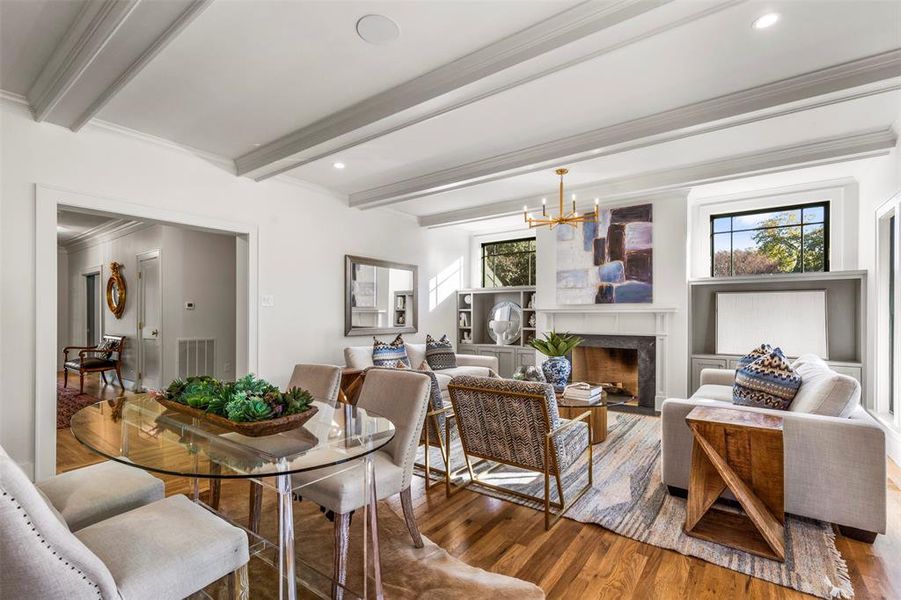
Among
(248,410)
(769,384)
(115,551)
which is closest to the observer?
(115,551)

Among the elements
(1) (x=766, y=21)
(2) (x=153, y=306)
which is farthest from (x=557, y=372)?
(2) (x=153, y=306)

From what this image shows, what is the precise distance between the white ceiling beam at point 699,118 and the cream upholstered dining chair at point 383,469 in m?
2.37

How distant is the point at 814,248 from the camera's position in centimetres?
516

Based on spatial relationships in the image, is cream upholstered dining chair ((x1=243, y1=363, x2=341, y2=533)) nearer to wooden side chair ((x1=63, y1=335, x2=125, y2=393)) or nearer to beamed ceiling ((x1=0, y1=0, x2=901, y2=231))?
beamed ceiling ((x1=0, y1=0, x2=901, y2=231))

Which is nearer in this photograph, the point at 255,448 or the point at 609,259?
the point at 255,448

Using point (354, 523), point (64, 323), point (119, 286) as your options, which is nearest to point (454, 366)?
point (354, 523)

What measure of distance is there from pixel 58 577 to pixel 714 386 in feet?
15.2

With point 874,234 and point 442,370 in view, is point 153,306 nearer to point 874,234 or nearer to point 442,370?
point 442,370

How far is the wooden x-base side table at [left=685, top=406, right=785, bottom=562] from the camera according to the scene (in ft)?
7.49

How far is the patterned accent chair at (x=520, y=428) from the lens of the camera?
245 centimetres

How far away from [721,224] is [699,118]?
10.5 ft

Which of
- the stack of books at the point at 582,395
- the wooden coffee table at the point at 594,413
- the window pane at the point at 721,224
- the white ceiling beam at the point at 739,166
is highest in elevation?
the white ceiling beam at the point at 739,166

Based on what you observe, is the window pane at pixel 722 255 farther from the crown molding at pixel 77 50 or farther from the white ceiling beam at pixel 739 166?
the crown molding at pixel 77 50

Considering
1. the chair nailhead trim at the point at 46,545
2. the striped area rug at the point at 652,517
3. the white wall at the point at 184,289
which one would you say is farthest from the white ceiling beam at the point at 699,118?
the white wall at the point at 184,289
